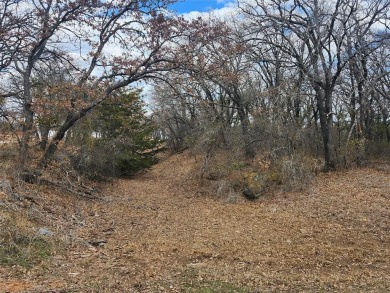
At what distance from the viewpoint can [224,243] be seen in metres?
8.68

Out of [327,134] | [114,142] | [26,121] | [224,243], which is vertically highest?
[26,121]

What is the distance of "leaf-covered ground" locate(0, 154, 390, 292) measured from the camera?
600 cm

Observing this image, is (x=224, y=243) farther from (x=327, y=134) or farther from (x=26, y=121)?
(x=327, y=134)

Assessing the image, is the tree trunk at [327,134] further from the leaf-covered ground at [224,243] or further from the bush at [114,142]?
the bush at [114,142]

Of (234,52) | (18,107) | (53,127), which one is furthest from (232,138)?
(18,107)

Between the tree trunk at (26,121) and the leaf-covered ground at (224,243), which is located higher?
the tree trunk at (26,121)

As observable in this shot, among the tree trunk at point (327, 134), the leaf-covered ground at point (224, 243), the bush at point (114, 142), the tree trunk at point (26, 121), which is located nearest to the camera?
the leaf-covered ground at point (224, 243)

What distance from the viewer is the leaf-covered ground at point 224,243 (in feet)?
19.7

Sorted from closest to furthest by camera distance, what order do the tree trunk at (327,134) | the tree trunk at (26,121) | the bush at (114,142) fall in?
the tree trunk at (26,121)
the tree trunk at (327,134)
the bush at (114,142)

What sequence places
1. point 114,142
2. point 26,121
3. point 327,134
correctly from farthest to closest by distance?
point 114,142 → point 327,134 → point 26,121

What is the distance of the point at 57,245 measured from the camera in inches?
303

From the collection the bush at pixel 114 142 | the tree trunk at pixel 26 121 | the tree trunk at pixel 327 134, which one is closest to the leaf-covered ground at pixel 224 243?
the tree trunk at pixel 327 134

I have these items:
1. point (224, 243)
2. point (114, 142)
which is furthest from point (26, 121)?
point (224, 243)

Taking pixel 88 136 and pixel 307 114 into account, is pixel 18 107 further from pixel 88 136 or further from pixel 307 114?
pixel 307 114
